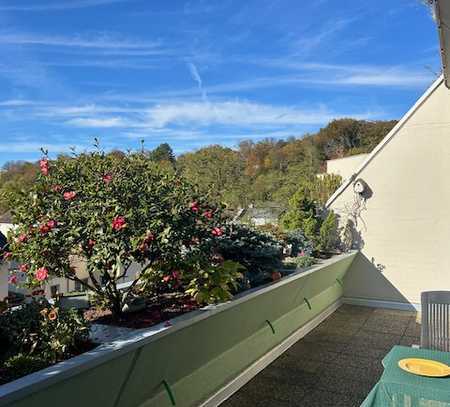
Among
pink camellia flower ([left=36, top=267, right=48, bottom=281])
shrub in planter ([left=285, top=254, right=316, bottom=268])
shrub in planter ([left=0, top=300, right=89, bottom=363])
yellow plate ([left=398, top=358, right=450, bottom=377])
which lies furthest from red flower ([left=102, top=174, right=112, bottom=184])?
shrub in planter ([left=285, top=254, right=316, bottom=268])

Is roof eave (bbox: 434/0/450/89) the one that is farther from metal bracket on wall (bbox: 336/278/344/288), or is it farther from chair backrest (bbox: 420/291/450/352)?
metal bracket on wall (bbox: 336/278/344/288)

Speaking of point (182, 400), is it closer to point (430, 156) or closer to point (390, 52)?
point (430, 156)

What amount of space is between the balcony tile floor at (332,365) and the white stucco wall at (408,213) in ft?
2.89

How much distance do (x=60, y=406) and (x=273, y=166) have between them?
53.7ft

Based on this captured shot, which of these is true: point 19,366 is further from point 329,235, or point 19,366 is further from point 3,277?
point 329,235

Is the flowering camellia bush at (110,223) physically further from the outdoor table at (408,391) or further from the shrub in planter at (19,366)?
the outdoor table at (408,391)

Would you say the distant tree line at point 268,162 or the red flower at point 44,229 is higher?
the distant tree line at point 268,162

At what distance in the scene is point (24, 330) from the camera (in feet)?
8.43

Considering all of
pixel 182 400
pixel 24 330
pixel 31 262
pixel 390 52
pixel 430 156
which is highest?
pixel 390 52

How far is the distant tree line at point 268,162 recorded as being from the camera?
10820 mm

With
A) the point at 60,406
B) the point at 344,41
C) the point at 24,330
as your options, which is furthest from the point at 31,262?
the point at 344,41

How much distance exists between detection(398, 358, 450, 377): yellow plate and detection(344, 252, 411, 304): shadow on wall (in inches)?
206

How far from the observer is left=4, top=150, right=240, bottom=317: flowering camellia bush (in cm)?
300

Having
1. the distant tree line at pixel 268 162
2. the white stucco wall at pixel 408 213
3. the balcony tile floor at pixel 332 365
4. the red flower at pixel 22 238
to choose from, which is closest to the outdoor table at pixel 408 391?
the balcony tile floor at pixel 332 365
